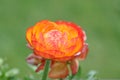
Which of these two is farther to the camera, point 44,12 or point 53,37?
point 44,12

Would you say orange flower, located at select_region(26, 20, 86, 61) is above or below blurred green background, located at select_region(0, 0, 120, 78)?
above

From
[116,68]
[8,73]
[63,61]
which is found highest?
[63,61]

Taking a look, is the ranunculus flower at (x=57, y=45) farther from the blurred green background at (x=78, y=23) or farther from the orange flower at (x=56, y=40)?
the blurred green background at (x=78, y=23)

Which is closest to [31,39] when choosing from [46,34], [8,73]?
[46,34]

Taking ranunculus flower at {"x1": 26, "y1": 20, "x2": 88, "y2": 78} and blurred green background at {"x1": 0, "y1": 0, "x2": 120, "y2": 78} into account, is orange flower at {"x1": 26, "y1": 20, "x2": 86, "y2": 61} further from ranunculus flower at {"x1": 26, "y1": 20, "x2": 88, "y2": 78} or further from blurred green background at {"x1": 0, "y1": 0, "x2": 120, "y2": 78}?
blurred green background at {"x1": 0, "y1": 0, "x2": 120, "y2": 78}

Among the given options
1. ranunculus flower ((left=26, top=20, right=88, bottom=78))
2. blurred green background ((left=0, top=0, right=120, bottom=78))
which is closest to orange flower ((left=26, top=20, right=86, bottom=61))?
ranunculus flower ((left=26, top=20, right=88, bottom=78))

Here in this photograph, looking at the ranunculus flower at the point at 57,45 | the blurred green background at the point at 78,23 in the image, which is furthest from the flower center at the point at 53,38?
the blurred green background at the point at 78,23

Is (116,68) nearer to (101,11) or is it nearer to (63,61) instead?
(101,11)
